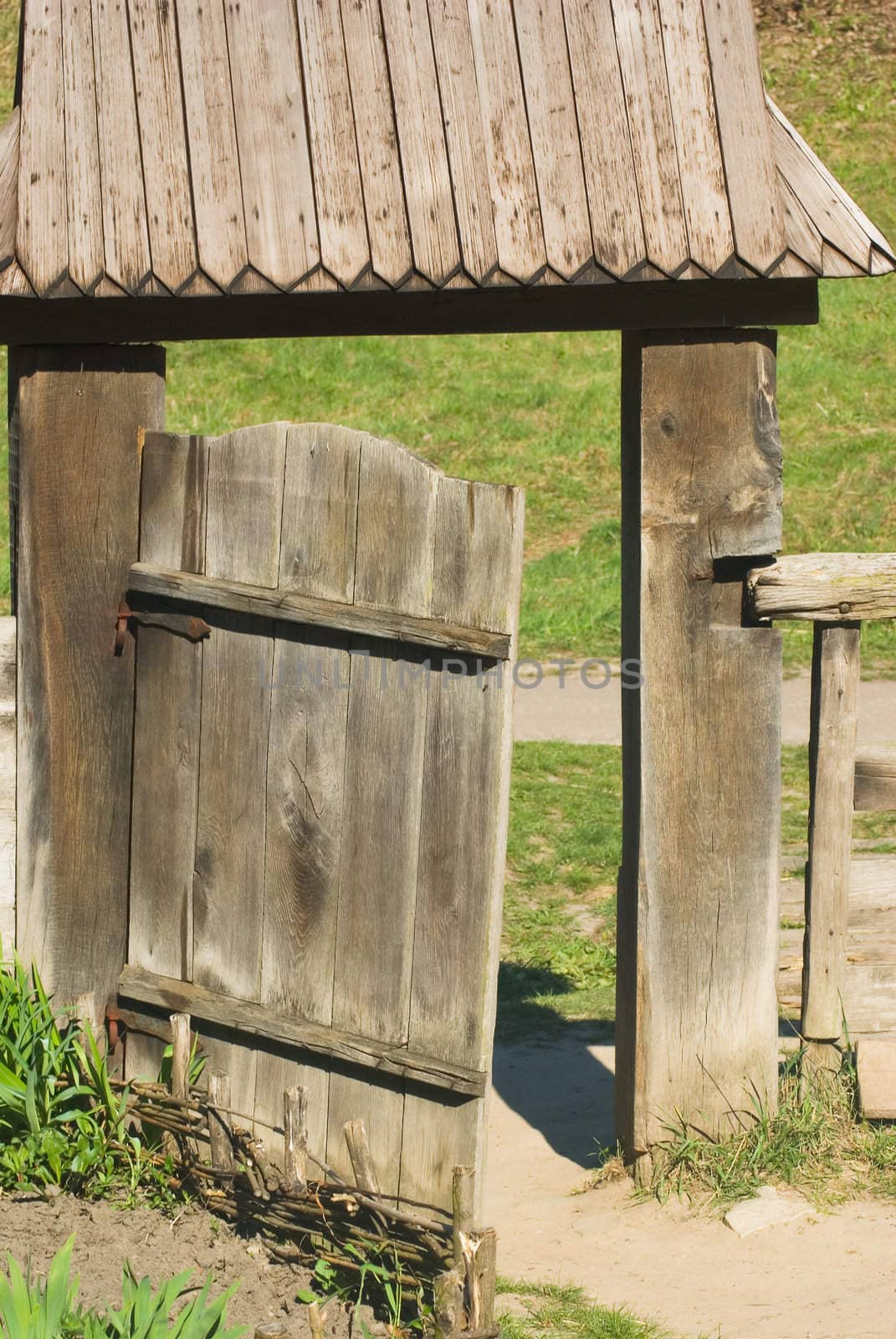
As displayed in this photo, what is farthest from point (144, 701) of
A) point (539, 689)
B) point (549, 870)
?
point (539, 689)

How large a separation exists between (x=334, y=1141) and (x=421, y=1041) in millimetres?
379

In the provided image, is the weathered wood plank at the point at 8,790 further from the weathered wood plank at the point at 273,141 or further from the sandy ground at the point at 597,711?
the sandy ground at the point at 597,711

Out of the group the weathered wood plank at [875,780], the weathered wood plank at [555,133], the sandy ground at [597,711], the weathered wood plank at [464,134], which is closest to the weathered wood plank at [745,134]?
the weathered wood plank at [555,133]

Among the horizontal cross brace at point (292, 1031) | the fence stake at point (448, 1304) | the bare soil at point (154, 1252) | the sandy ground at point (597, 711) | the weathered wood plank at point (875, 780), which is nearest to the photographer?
the fence stake at point (448, 1304)

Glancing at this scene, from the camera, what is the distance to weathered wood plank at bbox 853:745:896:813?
377 cm

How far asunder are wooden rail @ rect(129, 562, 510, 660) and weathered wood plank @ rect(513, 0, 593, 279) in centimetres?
86

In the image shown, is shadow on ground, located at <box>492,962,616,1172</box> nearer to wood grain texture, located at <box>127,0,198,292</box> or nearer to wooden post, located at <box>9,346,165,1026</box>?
wooden post, located at <box>9,346,165,1026</box>

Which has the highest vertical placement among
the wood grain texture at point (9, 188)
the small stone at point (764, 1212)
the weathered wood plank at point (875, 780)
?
the wood grain texture at point (9, 188)

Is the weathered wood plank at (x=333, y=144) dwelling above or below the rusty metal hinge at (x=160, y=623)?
above

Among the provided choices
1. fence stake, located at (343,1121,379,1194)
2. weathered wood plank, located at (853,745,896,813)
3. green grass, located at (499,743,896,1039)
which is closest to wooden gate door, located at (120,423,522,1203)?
fence stake, located at (343,1121,379,1194)

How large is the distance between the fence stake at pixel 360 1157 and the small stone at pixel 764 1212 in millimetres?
929

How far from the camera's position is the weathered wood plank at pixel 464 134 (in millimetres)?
3266

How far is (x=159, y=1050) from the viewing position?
3.69m

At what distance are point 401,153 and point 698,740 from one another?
1580 mm
